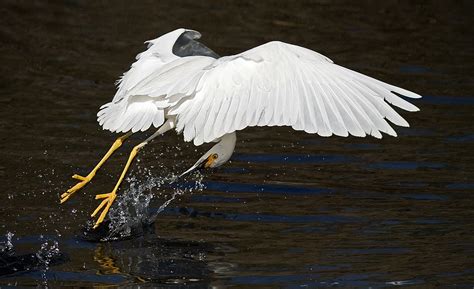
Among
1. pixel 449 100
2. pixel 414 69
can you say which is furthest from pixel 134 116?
pixel 414 69

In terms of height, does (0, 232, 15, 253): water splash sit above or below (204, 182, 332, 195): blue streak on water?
below

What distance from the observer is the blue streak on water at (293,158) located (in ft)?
29.5

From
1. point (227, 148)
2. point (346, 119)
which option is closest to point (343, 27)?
point (227, 148)

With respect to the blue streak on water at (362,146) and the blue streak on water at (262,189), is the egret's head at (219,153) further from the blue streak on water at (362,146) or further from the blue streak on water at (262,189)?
the blue streak on water at (362,146)

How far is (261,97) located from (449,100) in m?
4.50

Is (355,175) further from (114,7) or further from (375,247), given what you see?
(114,7)

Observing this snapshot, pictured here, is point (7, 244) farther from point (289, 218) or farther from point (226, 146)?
point (289, 218)

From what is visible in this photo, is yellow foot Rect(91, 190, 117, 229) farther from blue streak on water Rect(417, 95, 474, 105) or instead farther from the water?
blue streak on water Rect(417, 95, 474, 105)

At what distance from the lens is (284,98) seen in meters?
6.45

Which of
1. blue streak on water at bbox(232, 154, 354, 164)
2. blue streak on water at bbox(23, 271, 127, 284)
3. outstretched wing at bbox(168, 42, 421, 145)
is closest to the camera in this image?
outstretched wing at bbox(168, 42, 421, 145)

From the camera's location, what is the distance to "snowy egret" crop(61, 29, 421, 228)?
244 inches

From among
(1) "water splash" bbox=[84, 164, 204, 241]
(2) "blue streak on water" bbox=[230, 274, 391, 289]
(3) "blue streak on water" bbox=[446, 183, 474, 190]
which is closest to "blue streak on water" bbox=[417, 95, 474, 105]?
(3) "blue streak on water" bbox=[446, 183, 474, 190]

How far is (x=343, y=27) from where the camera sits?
12.9 metres

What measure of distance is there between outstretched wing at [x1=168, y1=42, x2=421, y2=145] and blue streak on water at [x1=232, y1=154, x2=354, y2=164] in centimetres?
227
